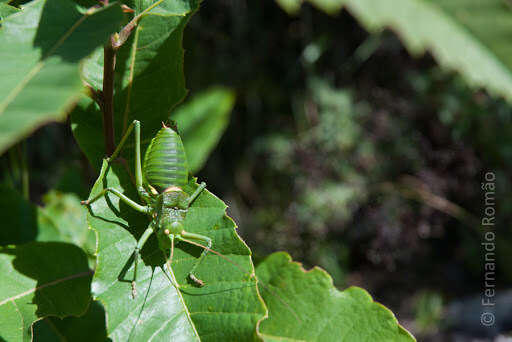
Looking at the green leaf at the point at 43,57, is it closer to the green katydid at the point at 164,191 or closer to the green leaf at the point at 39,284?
the green katydid at the point at 164,191

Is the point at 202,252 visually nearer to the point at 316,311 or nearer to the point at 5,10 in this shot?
the point at 316,311

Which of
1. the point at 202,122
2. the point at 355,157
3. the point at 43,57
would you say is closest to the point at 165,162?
the point at 43,57

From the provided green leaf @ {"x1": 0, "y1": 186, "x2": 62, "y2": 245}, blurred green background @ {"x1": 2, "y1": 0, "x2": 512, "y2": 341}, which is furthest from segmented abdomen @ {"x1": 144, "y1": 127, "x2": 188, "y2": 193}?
blurred green background @ {"x1": 2, "y1": 0, "x2": 512, "y2": 341}

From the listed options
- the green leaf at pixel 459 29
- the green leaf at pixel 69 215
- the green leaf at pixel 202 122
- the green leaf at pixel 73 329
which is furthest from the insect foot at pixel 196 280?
the green leaf at pixel 459 29

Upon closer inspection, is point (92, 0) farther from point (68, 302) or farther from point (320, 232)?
point (320, 232)

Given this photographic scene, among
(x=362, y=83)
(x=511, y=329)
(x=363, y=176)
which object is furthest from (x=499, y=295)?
(x=362, y=83)
